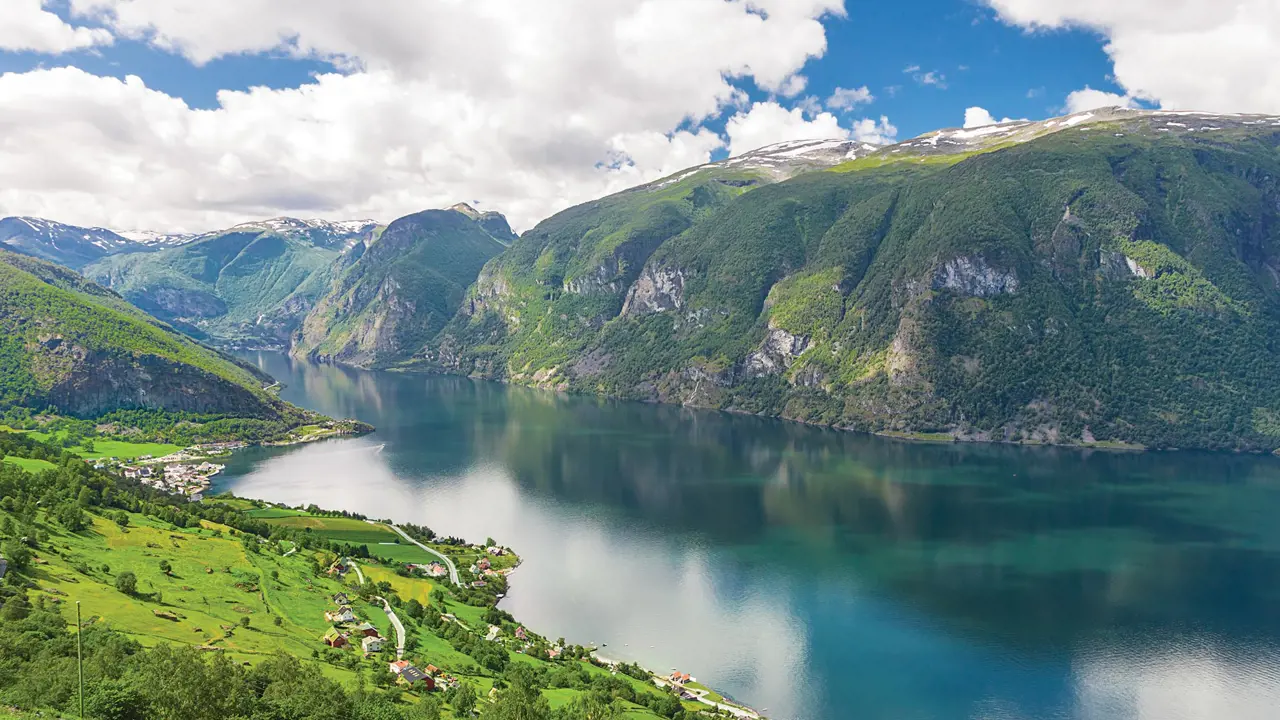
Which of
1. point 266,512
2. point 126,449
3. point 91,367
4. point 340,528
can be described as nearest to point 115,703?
point 340,528

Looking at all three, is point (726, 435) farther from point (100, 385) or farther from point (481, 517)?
point (100, 385)

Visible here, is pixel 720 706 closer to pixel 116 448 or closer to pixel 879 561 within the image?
pixel 879 561

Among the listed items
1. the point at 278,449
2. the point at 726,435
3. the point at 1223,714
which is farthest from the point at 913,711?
the point at 278,449

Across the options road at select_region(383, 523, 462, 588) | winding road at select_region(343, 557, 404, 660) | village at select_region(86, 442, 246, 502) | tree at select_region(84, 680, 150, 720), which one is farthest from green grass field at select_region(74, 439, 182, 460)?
tree at select_region(84, 680, 150, 720)

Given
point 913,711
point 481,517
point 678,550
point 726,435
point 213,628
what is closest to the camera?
point 213,628

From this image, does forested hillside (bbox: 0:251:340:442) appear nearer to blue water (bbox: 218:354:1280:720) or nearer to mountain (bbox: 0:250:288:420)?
mountain (bbox: 0:250:288:420)

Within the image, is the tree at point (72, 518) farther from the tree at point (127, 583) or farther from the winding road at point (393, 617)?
the winding road at point (393, 617)

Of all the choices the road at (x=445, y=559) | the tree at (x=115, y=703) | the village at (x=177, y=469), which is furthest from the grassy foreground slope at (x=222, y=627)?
the village at (x=177, y=469)
